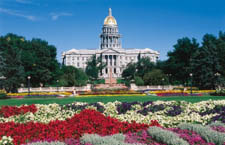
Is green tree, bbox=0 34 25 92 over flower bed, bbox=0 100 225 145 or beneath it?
over

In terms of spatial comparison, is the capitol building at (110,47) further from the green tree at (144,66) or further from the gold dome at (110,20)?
the green tree at (144,66)

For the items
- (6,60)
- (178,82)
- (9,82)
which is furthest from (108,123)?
(178,82)

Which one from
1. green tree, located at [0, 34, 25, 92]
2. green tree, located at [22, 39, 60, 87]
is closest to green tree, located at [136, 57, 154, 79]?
green tree, located at [22, 39, 60, 87]

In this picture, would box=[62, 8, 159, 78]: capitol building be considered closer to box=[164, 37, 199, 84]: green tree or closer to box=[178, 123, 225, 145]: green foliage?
box=[164, 37, 199, 84]: green tree

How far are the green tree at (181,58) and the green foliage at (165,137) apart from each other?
1995 inches

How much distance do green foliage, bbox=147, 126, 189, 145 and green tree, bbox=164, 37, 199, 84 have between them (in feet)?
166

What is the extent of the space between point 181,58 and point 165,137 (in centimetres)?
5426

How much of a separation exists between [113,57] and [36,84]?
67801 millimetres

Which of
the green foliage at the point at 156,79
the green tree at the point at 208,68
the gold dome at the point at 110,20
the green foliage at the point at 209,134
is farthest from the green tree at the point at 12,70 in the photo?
the gold dome at the point at 110,20

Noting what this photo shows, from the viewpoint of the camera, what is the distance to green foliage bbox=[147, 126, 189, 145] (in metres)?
6.37

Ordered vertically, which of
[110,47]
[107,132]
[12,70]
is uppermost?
[110,47]

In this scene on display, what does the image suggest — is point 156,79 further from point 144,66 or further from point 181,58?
point 144,66

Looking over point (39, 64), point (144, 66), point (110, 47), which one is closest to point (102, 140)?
point (39, 64)

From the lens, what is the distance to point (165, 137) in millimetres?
6785
